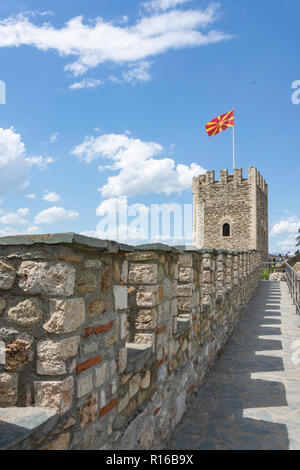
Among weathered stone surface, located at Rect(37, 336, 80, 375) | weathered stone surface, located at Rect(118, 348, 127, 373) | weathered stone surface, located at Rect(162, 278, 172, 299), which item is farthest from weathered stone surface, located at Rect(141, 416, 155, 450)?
weathered stone surface, located at Rect(37, 336, 80, 375)

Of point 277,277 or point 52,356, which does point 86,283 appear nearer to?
point 52,356

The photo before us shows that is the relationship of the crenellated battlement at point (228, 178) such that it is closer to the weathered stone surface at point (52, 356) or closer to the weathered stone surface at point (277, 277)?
the weathered stone surface at point (277, 277)

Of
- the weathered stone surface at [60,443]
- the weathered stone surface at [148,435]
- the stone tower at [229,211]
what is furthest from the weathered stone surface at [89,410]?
the stone tower at [229,211]

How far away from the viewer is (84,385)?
5.91 ft

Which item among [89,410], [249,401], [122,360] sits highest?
[122,360]

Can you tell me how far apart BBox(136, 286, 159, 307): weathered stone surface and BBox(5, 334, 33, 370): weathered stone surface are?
1.21 meters

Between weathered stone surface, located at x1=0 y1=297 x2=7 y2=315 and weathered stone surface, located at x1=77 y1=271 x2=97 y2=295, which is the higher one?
weathered stone surface, located at x1=77 y1=271 x2=97 y2=295

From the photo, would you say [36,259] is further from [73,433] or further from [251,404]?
[251,404]

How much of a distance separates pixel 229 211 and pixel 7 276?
932 inches

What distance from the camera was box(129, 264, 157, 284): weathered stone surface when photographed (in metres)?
2.79

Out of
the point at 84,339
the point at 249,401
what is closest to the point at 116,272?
the point at 84,339

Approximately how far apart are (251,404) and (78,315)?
3.03 m

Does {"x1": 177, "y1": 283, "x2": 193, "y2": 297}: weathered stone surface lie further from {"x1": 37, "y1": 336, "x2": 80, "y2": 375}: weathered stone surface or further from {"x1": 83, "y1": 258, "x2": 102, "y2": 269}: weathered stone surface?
{"x1": 37, "y1": 336, "x2": 80, "y2": 375}: weathered stone surface
